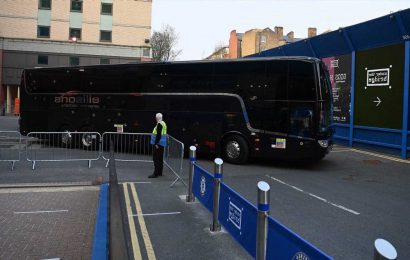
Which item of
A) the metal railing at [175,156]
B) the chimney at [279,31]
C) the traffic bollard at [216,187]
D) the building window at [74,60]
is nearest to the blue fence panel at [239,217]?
the traffic bollard at [216,187]

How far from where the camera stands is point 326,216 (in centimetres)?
750

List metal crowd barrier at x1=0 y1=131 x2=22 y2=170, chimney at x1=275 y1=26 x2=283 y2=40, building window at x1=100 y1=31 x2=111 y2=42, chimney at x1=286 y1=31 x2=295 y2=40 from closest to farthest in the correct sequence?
metal crowd barrier at x1=0 y1=131 x2=22 y2=170 → building window at x1=100 y1=31 x2=111 y2=42 → chimney at x1=275 y1=26 x2=283 y2=40 → chimney at x1=286 y1=31 x2=295 y2=40

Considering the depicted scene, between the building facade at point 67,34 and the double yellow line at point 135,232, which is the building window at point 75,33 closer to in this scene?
the building facade at point 67,34

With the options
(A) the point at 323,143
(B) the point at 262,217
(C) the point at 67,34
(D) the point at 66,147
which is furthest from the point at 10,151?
(C) the point at 67,34

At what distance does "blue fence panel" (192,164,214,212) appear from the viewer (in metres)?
6.89

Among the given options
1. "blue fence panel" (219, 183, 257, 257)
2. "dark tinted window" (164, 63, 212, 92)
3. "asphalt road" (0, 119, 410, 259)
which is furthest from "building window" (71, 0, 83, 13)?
"blue fence panel" (219, 183, 257, 257)

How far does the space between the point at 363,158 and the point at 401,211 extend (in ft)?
23.9

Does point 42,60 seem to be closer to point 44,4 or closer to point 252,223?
point 44,4

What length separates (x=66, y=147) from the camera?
54.3 feet

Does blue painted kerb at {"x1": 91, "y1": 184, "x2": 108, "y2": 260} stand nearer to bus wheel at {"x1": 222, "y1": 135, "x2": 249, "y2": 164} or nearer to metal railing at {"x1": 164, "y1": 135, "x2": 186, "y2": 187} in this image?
metal railing at {"x1": 164, "y1": 135, "x2": 186, "y2": 187}

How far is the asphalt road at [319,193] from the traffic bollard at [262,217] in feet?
4.48

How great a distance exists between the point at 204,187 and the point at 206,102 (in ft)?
23.1

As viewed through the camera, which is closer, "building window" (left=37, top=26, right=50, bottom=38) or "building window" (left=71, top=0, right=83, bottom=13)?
"building window" (left=37, top=26, right=50, bottom=38)

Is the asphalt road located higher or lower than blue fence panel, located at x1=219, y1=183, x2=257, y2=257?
lower
